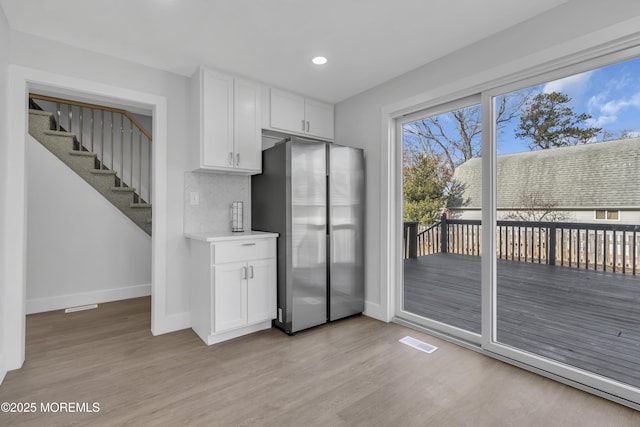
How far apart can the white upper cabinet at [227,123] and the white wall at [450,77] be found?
114 centimetres

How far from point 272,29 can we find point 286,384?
2.54 metres

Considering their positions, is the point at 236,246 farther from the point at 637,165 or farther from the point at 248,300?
the point at 637,165

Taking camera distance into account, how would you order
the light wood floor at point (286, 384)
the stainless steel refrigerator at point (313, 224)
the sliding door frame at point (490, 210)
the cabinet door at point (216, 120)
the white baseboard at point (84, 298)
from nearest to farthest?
the light wood floor at point (286, 384), the sliding door frame at point (490, 210), the cabinet door at point (216, 120), the stainless steel refrigerator at point (313, 224), the white baseboard at point (84, 298)

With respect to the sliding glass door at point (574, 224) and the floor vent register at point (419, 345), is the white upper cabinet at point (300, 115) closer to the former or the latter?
the sliding glass door at point (574, 224)

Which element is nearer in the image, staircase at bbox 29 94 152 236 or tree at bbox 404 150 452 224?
tree at bbox 404 150 452 224

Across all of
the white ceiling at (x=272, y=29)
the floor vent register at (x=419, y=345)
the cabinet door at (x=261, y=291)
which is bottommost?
the floor vent register at (x=419, y=345)

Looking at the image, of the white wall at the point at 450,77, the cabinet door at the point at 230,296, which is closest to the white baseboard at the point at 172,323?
the cabinet door at the point at 230,296

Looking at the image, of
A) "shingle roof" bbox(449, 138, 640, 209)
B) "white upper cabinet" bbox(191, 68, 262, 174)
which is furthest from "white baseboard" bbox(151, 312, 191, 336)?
"shingle roof" bbox(449, 138, 640, 209)

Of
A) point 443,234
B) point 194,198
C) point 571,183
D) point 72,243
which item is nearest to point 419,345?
point 443,234

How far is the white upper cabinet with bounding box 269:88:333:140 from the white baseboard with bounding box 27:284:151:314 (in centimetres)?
293

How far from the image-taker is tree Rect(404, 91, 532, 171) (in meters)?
2.44

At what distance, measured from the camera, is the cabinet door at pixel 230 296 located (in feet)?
8.80

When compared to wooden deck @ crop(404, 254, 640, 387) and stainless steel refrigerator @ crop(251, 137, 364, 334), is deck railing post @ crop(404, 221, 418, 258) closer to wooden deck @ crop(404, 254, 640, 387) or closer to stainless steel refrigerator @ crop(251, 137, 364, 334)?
wooden deck @ crop(404, 254, 640, 387)

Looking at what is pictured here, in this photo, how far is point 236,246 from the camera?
280 cm
